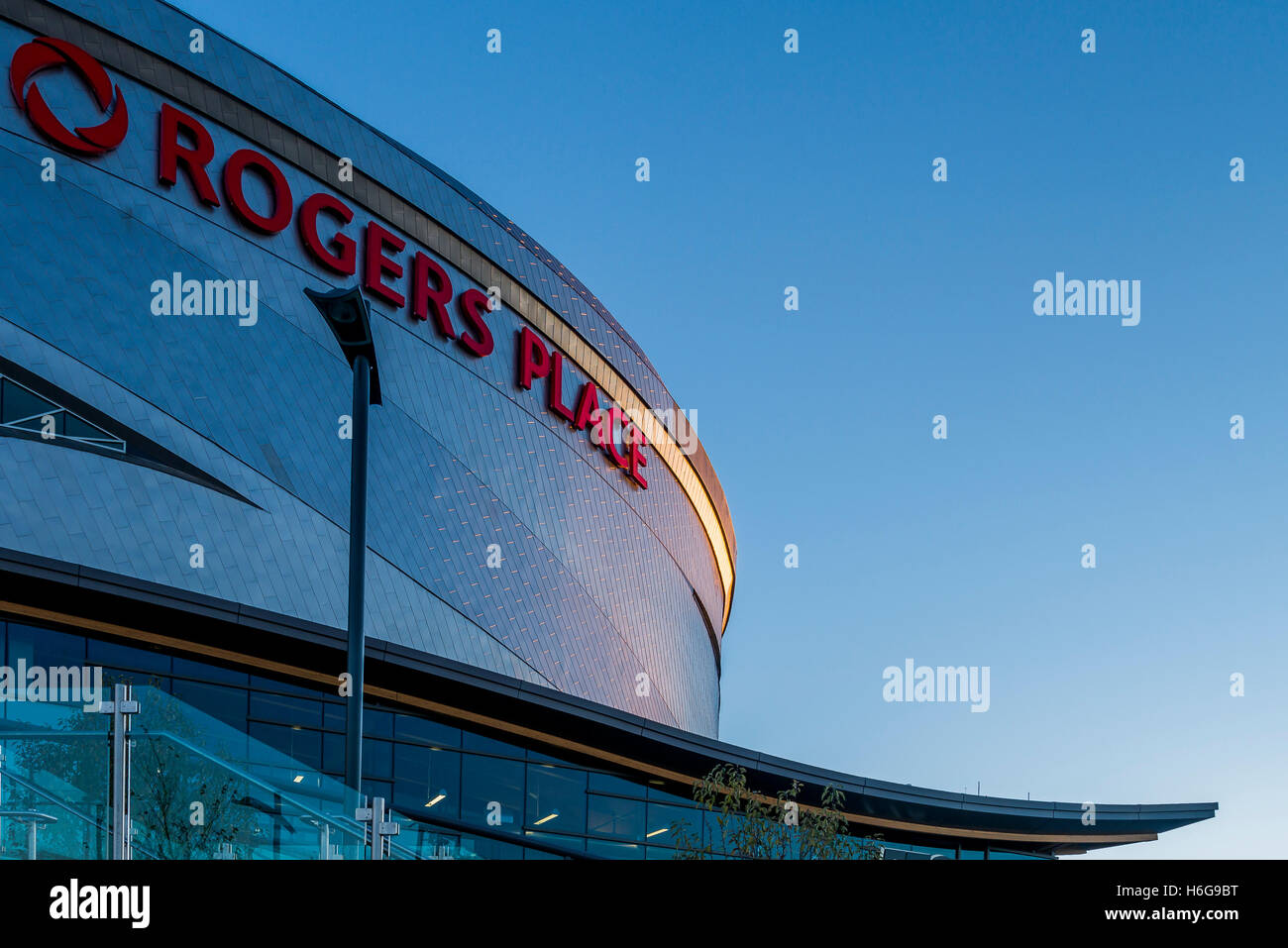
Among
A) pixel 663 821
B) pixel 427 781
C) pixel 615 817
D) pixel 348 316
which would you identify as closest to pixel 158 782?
pixel 348 316

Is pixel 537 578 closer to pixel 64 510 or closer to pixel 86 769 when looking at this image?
pixel 64 510

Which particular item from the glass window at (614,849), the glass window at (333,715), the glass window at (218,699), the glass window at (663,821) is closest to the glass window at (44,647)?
the glass window at (218,699)

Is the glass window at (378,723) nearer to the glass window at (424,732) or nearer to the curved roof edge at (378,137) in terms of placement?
the glass window at (424,732)

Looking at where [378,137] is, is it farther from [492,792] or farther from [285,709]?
[492,792]

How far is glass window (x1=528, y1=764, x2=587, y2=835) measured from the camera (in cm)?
2866

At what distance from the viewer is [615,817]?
1195 inches

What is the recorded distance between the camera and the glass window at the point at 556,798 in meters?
28.7

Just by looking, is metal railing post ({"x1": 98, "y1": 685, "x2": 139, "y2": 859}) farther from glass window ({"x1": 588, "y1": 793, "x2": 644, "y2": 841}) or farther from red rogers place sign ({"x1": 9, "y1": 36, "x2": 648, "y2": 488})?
glass window ({"x1": 588, "y1": 793, "x2": 644, "y2": 841})

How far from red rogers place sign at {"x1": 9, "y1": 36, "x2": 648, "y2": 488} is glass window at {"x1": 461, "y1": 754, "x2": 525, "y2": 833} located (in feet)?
35.1

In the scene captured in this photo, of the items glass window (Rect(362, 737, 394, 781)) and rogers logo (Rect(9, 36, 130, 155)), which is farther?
glass window (Rect(362, 737, 394, 781))

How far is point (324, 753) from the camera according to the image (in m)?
25.1

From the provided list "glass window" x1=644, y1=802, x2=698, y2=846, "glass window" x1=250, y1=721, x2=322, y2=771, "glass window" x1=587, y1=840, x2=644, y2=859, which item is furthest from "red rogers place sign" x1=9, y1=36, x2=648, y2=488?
"glass window" x1=587, y1=840, x2=644, y2=859

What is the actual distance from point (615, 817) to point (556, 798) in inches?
75.5
